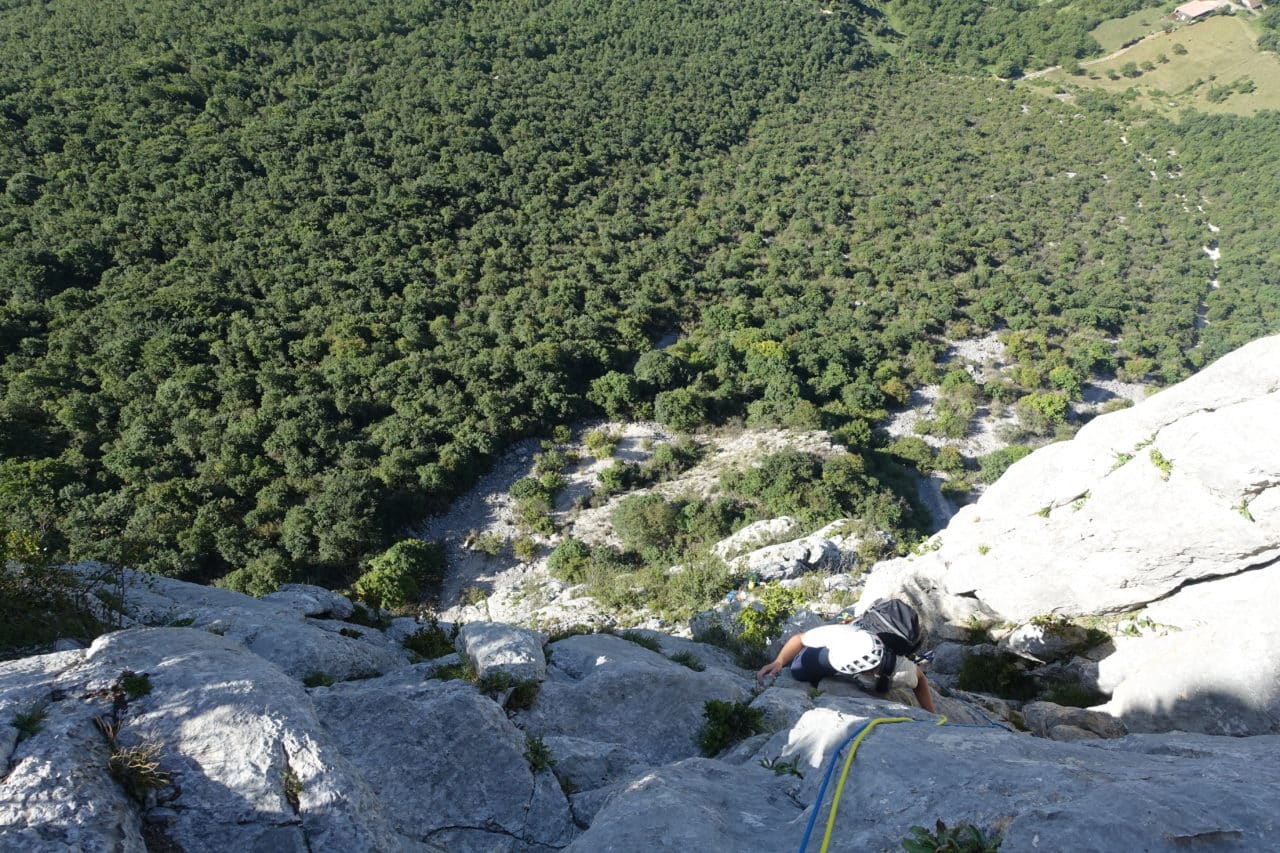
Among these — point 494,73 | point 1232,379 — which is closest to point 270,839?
point 1232,379

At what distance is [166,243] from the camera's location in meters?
44.1

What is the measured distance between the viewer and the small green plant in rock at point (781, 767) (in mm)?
6996

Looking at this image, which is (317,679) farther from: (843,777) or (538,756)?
(843,777)

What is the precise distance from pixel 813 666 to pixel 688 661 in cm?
298

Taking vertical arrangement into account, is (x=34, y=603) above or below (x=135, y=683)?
below

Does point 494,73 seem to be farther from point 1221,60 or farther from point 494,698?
point 1221,60

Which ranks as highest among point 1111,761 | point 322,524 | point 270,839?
point 270,839

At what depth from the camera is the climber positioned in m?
9.19

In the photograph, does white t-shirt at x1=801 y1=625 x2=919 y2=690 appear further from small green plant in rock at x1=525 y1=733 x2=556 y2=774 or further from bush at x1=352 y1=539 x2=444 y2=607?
bush at x1=352 y1=539 x2=444 y2=607

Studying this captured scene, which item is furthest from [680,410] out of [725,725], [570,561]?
[725,725]

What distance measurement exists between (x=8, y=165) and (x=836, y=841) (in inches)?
2780

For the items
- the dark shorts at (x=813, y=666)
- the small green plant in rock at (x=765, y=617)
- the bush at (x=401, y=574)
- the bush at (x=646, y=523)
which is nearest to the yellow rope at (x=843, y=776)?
the dark shorts at (x=813, y=666)

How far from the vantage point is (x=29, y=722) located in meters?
5.36

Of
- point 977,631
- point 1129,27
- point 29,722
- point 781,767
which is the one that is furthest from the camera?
point 1129,27
